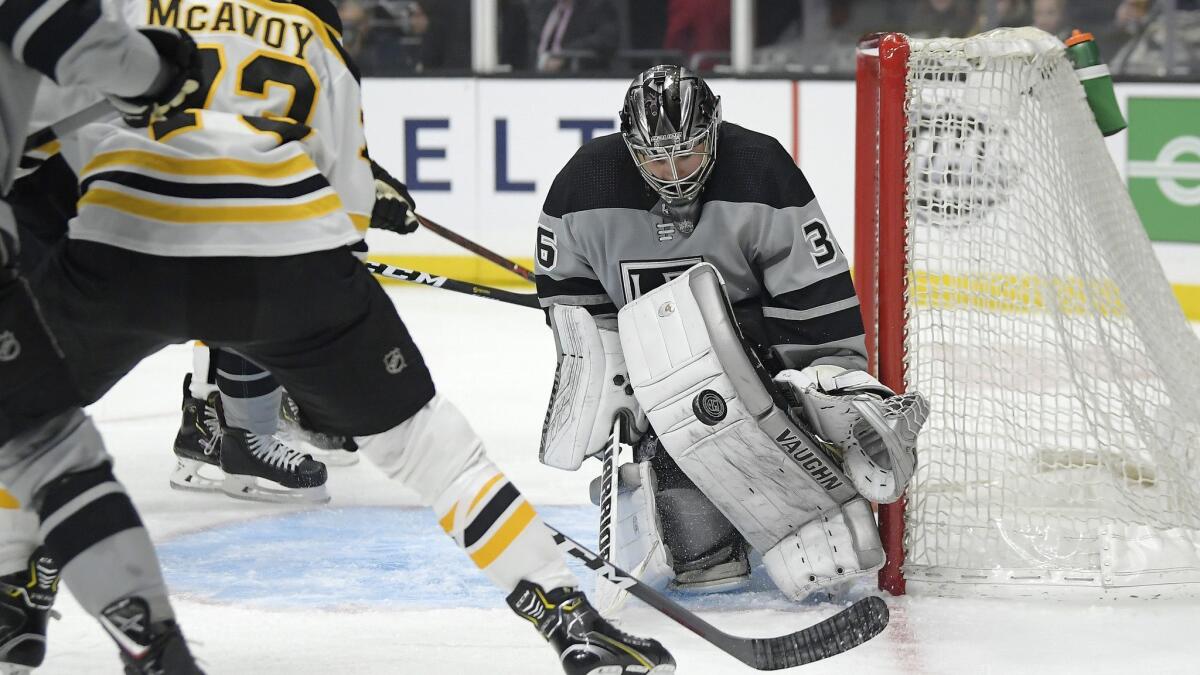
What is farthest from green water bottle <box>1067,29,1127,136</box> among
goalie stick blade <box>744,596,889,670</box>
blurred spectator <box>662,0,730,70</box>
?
blurred spectator <box>662,0,730,70</box>

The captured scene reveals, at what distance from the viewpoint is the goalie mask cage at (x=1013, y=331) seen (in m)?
2.55

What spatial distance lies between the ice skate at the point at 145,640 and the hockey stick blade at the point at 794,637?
1.80ft

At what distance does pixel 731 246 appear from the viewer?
258cm

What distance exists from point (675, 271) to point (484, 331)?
275 centimetres

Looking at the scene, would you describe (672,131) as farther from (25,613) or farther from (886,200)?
(25,613)

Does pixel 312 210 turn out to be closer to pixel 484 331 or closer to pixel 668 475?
pixel 668 475

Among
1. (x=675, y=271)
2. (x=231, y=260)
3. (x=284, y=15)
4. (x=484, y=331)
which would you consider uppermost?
(x=284, y=15)

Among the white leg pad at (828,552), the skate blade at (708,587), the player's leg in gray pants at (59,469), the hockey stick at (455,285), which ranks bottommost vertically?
the skate blade at (708,587)

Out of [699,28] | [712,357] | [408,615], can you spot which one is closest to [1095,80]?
[712,357]

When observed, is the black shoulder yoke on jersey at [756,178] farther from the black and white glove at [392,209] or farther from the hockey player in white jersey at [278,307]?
the hockey player in white jersey at [278,307]

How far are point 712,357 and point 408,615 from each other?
62 cm

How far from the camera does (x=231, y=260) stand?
1.80m

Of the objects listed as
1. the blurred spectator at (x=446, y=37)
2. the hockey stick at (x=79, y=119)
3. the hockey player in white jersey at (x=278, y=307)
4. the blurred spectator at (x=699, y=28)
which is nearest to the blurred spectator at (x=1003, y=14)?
the blurred spectator at (x=699, y=28)

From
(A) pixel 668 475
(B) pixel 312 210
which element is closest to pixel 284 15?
(B) pixel 312 210
